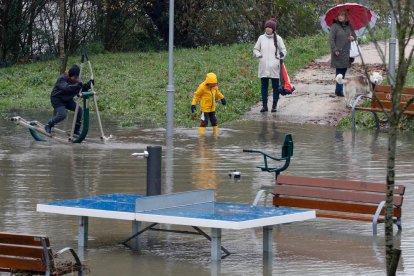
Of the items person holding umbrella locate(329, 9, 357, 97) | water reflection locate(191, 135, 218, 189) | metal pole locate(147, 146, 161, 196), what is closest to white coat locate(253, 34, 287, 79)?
person holding umbrella locate(329, 9, 357, 97)

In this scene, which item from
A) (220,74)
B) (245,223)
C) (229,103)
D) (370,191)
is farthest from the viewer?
(220,74)

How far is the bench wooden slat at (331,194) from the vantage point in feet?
38.9

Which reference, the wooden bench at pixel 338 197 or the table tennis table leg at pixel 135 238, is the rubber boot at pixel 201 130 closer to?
the wooden bench at pixel 338 197

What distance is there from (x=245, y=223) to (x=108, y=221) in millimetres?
2974

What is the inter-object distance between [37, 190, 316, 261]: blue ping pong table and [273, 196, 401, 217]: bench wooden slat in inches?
46.3

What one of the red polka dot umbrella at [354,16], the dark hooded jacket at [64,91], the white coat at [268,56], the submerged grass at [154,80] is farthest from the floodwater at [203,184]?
the red polka dot umbrella at [354,16]

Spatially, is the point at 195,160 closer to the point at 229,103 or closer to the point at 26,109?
the point at 229,103

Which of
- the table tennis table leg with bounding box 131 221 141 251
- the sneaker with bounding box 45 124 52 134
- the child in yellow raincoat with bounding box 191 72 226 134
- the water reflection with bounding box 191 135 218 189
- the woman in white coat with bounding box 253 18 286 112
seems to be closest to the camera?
the table tennis table leg with bounding box 131 221 141 251

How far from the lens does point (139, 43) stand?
36.5 metres

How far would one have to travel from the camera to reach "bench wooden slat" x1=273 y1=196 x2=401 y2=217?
11961mm

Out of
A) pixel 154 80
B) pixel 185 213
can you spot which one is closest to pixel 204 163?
pixel 185 213

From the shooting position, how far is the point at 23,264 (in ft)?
29.0

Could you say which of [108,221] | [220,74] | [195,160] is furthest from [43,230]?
[220,74]

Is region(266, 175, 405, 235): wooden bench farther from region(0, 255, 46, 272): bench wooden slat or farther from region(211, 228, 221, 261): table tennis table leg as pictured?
region(0, 255, 46, 272): bench wooden slat
